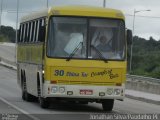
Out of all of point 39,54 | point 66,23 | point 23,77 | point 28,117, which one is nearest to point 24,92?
point 23,77

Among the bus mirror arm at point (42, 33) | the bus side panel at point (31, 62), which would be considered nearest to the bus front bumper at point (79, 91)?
the bus side panel at point (31, 62)

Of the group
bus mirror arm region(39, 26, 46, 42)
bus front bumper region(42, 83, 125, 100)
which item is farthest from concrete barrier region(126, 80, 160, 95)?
bus mirror arm region(39, 26, 46, 42)

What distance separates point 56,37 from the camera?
19156 millimetres

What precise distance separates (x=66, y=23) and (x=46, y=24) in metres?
0.62

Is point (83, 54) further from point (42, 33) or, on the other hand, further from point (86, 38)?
point (42, 33)

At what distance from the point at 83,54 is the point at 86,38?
1.69 feet

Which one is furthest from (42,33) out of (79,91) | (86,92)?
(86,92)

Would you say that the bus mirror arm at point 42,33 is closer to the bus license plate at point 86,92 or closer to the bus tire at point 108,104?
the bus license plate at point 86,92

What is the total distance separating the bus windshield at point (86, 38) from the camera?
19062 millimetres

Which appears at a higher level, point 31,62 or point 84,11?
point 84,11

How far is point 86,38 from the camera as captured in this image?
19203 millimetres

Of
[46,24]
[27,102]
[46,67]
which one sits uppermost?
[46,24]

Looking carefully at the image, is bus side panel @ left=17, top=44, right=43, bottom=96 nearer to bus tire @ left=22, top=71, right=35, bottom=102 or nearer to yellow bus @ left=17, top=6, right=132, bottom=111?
bus tire @ left=22, top=71, right=35, bottom=102

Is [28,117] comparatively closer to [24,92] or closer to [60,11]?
[60,11]
